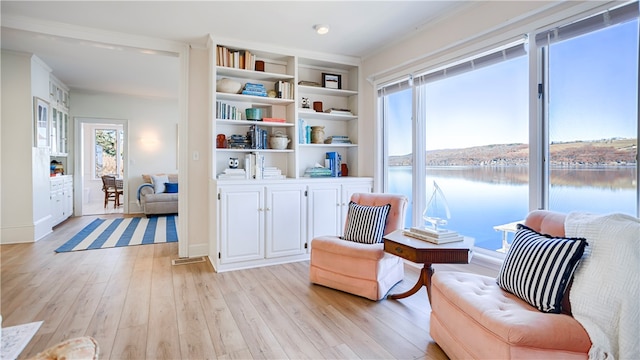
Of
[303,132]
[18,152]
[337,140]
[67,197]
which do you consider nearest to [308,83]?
[303,132]

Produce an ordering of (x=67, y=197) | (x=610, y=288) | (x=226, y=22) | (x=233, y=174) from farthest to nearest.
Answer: (x=67, y=197)
(x=233, y=174)
(x=226, y=22)
(x=610, y=288)

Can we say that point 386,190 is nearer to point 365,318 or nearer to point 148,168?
point 365,318

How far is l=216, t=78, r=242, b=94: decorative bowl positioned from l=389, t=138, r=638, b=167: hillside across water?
2.35m

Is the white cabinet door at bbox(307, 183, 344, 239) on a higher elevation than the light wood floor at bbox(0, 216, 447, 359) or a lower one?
higher

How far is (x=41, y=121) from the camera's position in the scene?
4734 mm

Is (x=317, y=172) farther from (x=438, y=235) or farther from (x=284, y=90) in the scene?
(x=438, y=235)

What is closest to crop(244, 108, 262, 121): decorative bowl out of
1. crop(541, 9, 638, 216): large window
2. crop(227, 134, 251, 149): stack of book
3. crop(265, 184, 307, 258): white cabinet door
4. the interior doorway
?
crop(227, 134, 251, 149): stack of book

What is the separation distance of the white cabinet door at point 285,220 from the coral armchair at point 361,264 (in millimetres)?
726

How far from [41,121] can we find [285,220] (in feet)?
13.6

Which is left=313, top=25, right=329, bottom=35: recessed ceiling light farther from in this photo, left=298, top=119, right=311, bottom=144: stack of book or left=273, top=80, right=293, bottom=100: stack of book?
left=298, top=119, right=311, bottom=144: stack of book

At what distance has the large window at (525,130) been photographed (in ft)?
6.52

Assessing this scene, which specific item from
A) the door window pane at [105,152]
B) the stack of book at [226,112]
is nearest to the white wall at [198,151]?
the stack of book at [226,112]

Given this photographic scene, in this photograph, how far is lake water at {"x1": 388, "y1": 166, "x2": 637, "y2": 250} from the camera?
2025 mm

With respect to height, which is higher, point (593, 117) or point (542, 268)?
point (593, 117)
